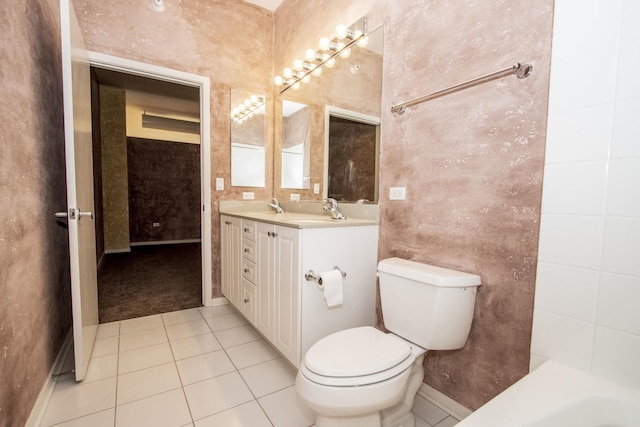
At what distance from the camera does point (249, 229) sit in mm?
1955

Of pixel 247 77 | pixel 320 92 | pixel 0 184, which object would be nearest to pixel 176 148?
pixel 247 77

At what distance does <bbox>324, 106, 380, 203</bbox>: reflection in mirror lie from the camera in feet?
5.76

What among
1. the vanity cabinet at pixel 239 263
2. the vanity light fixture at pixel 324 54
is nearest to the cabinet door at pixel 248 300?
the vanity cabinet at pixel 239 263

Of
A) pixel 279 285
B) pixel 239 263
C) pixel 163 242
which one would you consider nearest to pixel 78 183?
pixel 239 263

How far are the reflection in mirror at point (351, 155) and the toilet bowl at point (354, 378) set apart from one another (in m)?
0.87

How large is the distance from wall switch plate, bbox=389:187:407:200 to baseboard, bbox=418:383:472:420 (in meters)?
0.99

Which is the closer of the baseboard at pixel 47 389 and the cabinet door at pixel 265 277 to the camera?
the baseboard at pixel 47 389

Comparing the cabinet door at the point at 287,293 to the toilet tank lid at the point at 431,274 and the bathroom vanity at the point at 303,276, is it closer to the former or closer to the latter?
the bathroom vanity at the point at 303,276

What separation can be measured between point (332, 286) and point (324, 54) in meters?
1.73

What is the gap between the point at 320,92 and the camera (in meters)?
2.25

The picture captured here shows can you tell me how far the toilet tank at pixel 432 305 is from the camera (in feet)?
3.70

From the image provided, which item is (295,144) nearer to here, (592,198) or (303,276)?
(303,276)

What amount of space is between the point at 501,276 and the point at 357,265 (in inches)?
27.6

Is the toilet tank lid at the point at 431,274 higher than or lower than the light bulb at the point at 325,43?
lower
